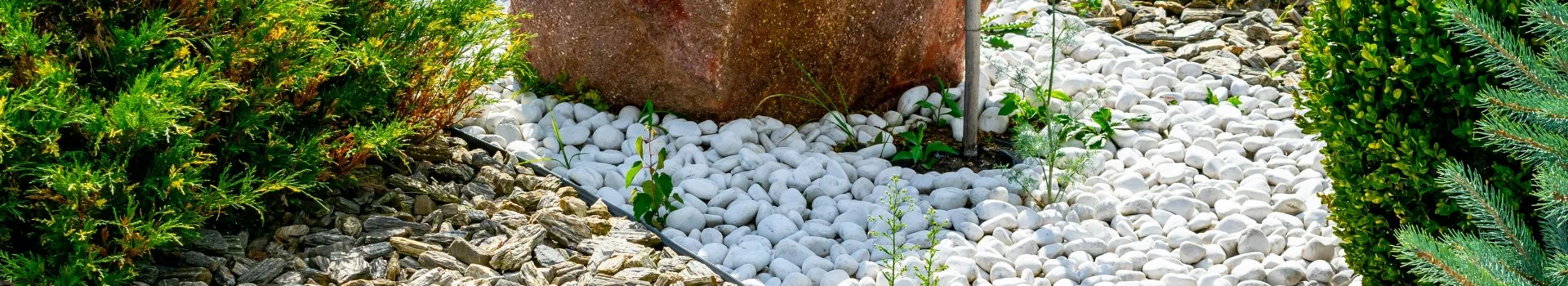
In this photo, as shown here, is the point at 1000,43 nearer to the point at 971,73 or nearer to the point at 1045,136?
the point at 971,73

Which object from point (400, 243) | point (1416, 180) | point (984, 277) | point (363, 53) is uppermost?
point (363, 53)

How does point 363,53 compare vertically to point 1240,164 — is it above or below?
above

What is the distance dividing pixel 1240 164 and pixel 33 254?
297 centimetres

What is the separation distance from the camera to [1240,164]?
3.54 metres

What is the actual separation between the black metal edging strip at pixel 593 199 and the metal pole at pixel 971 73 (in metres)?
1.01

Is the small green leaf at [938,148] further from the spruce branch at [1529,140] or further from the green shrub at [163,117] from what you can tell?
the spruce branch at [1529,140]

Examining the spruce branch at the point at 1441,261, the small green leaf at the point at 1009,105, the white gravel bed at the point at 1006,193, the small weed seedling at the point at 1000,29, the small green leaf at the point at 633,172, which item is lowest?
the white gravel bed at the point at 1006,193

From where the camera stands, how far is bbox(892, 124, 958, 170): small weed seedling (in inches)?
141

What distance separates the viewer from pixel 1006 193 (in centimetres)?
332

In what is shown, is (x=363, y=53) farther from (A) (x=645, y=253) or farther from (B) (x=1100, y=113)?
(B) (x=1100, y=113)

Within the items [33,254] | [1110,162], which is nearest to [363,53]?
[33,254]

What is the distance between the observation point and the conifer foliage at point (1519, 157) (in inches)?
72.0

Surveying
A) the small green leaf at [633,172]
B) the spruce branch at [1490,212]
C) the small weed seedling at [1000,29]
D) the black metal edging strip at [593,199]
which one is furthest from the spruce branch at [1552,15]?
the small weed seedling at [1000,29]

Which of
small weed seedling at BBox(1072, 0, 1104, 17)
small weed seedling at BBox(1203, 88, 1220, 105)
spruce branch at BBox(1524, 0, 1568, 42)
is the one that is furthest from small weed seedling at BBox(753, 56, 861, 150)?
spruce branch at BBox(1524, 0, 1568, 42)
